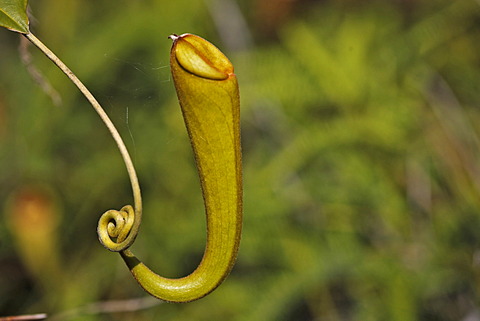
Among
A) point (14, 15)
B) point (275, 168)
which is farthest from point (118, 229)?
point (275, 168)

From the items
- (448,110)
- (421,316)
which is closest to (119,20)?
(448,110)

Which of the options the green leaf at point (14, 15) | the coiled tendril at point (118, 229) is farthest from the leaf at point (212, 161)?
the green leaf at point (14, 15)

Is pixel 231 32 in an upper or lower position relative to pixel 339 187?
upper

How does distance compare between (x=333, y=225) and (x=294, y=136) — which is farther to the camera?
(x=294, y=136)

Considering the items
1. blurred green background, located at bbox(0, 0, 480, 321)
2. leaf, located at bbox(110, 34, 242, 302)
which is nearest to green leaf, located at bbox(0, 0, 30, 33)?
leaf, located at bbox(110, 34, 242, 302)

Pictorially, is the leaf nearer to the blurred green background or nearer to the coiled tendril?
the coiled tendril

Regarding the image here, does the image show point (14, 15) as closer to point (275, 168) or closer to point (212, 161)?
point (212, 161)

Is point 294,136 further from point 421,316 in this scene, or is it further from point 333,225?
point 421,316
